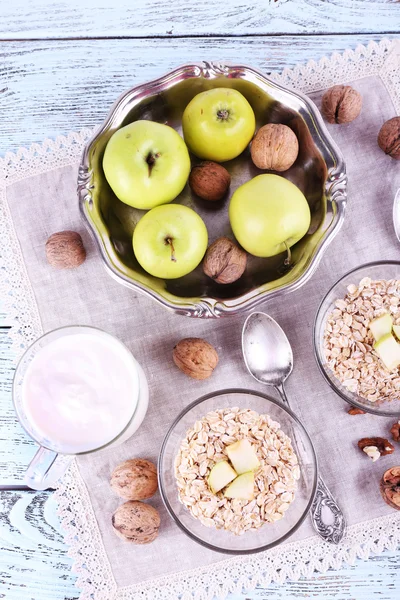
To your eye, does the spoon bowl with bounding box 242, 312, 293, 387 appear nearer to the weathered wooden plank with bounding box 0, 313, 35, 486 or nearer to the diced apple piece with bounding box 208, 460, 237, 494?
the diced apple piece with bounding box 208, 460, 237, 494

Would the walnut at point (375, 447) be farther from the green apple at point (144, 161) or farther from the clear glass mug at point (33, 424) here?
the green apple at point (144, 161)

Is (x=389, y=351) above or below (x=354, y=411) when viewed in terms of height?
above

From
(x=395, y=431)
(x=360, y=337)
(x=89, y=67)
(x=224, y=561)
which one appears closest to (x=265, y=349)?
(x=360, y=337)

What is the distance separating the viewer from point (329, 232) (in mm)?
877

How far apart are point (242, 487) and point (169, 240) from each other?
391 millimetres

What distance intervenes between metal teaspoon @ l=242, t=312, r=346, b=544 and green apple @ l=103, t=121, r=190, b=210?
0.27 meters

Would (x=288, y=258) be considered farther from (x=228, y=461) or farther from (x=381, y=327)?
(x=228, y=461)

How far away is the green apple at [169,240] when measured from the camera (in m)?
0.86

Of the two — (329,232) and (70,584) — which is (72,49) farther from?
(70,584)

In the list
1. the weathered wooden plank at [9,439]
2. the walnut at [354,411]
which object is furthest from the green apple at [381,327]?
the weathered wooden plank at [9,439]

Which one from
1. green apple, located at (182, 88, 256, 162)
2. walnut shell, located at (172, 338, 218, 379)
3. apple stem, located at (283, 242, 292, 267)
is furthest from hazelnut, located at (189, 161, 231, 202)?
walnut shell, located at (172, 338, 218, 379)

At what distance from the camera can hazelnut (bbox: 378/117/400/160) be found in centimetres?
96

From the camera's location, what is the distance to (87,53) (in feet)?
Answer: 3.51

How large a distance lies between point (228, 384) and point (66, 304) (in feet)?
1.01
